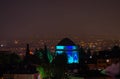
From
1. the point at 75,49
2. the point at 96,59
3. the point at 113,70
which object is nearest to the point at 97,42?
the point at 75,49

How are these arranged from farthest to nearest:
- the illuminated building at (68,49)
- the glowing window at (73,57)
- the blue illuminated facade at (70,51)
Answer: the illuminated building at (68,49)
the blue illuminated facade at (70,51)
the glowing window at (73,57)

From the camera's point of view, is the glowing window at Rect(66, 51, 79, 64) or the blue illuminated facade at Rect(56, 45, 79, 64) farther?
the blue illuminated facade at Rect(56, 45, 79, 64)

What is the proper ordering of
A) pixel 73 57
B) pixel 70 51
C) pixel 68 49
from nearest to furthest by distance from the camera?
1. pixel 73 57
2. pixel 70 51
3. pixel 68 49

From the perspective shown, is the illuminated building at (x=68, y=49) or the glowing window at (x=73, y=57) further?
the illuminated building at (x=68, y=49)

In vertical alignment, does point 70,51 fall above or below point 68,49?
below

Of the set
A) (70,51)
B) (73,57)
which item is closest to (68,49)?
(70,51)

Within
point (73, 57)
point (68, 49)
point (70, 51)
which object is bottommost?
point (73, 57)

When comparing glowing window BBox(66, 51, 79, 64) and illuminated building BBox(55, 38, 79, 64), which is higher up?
illuminated building BBox(55, 38, 79, 64)

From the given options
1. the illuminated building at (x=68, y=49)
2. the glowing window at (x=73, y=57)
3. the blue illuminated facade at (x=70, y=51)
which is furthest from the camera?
the illuminated building at (x=68, y=49)

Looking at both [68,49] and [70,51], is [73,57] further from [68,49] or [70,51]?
[68,49]

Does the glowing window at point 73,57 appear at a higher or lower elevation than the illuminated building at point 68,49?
lower

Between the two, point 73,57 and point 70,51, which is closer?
point 73,57

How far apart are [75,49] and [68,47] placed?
1830 millimetres

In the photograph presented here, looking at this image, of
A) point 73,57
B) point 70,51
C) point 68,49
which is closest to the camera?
point 73,57
